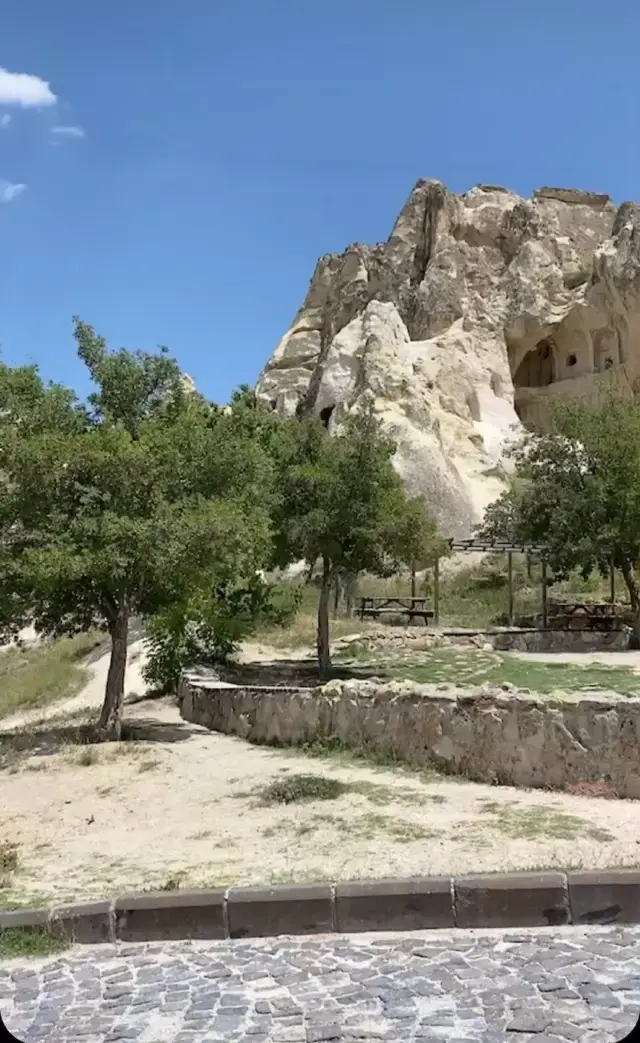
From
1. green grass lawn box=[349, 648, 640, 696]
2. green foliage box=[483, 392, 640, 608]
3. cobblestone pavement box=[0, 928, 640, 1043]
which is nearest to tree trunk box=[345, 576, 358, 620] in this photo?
green foliage box=[483, 392, 640, 608]

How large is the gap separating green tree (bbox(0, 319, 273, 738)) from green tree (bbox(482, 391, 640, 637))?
11.3 m

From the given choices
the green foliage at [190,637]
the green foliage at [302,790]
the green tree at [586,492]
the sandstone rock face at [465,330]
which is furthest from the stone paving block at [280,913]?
the sandstone rock face at [465,330]

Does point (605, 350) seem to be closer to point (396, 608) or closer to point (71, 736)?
point (396, 608)

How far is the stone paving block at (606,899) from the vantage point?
5.21 metres

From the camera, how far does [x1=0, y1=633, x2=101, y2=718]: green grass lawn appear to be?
18453 mm

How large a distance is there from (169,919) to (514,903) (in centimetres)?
200

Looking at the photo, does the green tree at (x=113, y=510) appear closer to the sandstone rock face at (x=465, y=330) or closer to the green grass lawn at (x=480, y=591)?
the green grass lawn at (x=480, y=591)

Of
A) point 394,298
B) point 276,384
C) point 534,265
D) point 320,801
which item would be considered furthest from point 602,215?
point 320,801

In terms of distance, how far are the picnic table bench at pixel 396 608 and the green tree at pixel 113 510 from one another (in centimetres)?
1338

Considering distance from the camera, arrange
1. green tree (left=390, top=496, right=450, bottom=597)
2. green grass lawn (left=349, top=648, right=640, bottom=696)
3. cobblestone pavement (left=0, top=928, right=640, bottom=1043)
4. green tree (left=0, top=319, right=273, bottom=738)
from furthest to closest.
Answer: green tree (left=390, top=496, right=450, bottom=597)
green grass lawn (left=349, top=648, right=640, bottom=696)
green tree (left=0, top=319, right=273, bottom=738)
cobblestone pavement (left=0, top=928, right=640, bottom=1043)

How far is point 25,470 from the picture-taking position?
11203 mm

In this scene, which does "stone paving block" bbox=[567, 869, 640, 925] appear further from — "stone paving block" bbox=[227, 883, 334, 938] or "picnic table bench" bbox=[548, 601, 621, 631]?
"picnic table bench" bbox=[548, 601, 621, 631]

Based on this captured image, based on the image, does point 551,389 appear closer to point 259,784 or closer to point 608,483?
point 608,483

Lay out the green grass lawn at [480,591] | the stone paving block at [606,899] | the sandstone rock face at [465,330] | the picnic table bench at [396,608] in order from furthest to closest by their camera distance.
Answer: the sandstone rock face at [465,330] < the green grass lawn at [480,591] < the picnic table bench at [396,608] < the stone paving block at [606,899]
